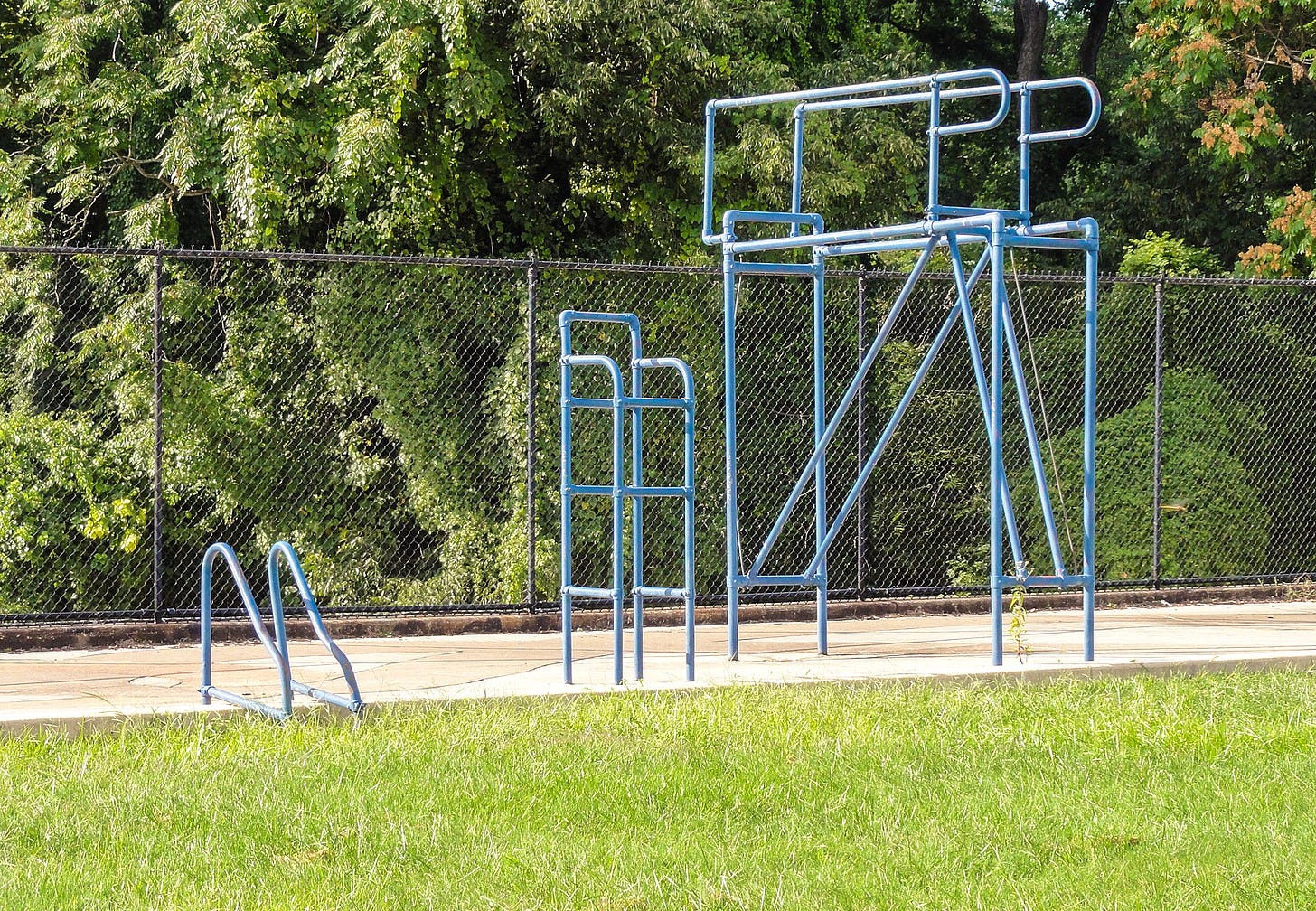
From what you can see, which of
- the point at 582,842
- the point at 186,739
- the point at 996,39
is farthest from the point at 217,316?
the point at 996,39

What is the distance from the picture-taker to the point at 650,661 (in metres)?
9.70

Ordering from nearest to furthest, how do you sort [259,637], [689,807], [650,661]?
1. [689,807]
2. [259,637]
3. [650,661]

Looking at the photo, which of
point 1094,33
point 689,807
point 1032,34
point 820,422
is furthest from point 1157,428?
point 1094,33

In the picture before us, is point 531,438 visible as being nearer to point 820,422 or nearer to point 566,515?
point 820,422

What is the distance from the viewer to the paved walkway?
802 centimetres

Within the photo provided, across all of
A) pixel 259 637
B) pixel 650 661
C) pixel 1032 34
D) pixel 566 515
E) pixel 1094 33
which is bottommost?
pixel 650 661

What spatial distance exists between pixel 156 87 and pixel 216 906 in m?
12.8

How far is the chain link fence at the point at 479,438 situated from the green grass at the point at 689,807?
19.9 feet

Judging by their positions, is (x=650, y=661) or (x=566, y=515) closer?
(x=566, y=515)

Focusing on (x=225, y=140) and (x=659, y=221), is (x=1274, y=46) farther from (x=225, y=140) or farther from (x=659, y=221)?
(x=225, y=140)

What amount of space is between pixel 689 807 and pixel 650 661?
4.23 m

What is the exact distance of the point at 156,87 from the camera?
15.7 metres

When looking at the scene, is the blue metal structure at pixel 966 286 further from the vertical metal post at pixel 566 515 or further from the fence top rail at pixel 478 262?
the vertical metal post at pixel 566 515

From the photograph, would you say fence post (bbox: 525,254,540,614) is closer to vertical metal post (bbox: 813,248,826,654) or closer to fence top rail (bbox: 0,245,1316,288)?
fence top rail (bbox: 0,245,1316,288)
